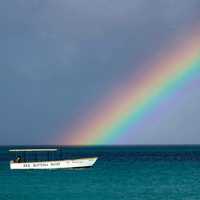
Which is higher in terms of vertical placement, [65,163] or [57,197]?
[65,163]

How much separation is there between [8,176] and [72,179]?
569 inches

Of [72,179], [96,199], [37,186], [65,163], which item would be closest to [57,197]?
[96,199]

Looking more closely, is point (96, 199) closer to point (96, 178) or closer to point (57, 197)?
point (57, 197)

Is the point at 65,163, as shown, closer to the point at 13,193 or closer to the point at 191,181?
the point at 191,181

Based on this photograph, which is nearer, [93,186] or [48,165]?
[93,186]

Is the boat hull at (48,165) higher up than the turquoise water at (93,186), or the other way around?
the boat hull at (48,165)

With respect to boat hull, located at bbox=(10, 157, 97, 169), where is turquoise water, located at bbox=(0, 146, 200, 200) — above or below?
below

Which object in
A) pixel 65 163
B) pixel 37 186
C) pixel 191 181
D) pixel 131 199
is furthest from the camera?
pixel 65 163

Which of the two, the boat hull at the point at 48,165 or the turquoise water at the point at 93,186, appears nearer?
the turquoise water at the point at 93,186

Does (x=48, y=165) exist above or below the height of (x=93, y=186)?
above

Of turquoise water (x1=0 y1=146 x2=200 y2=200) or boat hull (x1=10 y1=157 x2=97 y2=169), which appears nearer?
turquoise water (x1=0 y1=146 x2=200 y2=200)

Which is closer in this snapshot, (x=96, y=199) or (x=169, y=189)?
(x=96, y=199)

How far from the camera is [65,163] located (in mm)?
118875

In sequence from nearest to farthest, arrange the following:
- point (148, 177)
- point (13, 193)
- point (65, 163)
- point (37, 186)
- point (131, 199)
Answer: point (131, 199) → point (13, 193) → point (37, 186) → point (148, 177) → point (65, 163)
